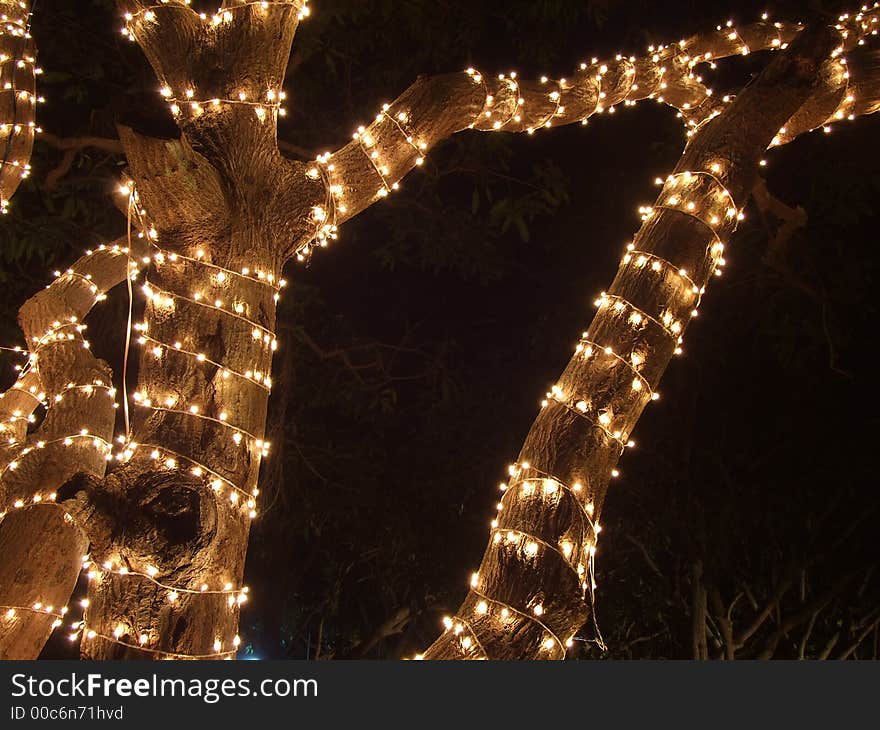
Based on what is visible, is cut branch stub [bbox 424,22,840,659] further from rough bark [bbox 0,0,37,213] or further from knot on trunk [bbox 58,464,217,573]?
rough bark [bbox 0,0,37,213]

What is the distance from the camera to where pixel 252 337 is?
7.02 ft

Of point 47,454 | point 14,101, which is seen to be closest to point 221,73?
point 14,101

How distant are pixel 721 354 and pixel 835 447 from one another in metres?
1.48

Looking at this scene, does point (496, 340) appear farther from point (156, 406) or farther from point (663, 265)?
point (156, 406)

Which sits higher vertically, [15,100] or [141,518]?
[15,100]

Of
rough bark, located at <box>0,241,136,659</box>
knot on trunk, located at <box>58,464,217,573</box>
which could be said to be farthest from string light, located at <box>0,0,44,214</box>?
knot on trunk, located at <box>58,464,217,573</box>

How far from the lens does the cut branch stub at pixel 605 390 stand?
77.5 inches

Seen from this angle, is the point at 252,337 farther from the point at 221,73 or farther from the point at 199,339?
the point at 221,73

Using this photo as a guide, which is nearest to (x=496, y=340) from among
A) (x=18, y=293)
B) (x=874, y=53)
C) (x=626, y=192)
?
(x=626, y=192)

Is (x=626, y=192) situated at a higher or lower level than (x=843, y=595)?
higher

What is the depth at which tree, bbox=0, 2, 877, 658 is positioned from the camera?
188cm

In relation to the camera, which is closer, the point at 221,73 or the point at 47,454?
the point at 221,73

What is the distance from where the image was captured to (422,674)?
1.94m

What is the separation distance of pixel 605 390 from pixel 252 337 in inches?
38.4
